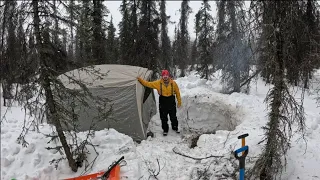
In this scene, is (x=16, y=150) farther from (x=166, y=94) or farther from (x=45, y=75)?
(x=166, y=94)

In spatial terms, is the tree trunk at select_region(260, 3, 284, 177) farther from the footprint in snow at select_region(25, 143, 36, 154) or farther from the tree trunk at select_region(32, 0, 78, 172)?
the footprint in snow at select_region(25, 143, 36, 154)

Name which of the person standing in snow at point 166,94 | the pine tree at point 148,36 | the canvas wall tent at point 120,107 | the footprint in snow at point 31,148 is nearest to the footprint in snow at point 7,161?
the footprint in snow at point 31,148

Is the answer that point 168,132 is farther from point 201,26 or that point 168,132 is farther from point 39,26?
point 201,26

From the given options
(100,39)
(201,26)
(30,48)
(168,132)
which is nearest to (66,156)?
(30,48)

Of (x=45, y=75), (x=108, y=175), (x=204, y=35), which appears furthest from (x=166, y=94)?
(x=204, y=35)

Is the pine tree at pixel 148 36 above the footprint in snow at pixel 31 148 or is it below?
above

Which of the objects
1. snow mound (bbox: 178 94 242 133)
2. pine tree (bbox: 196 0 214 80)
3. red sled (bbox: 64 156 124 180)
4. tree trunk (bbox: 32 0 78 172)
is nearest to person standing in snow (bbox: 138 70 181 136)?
snow mound (bbox: 178 94 242 133)

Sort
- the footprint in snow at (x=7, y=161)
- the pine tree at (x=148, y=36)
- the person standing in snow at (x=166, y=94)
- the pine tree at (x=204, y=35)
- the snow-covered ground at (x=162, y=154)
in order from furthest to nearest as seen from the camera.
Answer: the pine tree at (x=204, y=35), the pine tree at (x=148, y=36), the person standing in snow at (x=166, y=94), the footprint in snow at (x=7, y=161), the snow-covered ground at (x=162, y=154)

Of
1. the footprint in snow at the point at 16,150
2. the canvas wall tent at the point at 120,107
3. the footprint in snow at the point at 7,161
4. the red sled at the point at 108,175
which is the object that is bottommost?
the red sled at the point at 108,175

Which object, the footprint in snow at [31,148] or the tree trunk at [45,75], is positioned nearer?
the tree trunk at [45,75]

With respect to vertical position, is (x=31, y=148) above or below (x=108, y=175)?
Answer: above

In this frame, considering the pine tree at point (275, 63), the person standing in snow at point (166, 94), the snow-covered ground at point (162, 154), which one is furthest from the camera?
the person standing in snow at point (166, 94)

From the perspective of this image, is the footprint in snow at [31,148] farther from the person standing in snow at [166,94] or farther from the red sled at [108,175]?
the person standing in snow at [166,94]

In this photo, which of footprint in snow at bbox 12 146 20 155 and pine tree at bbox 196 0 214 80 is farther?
pine tree at bbox 196 0 214 80
